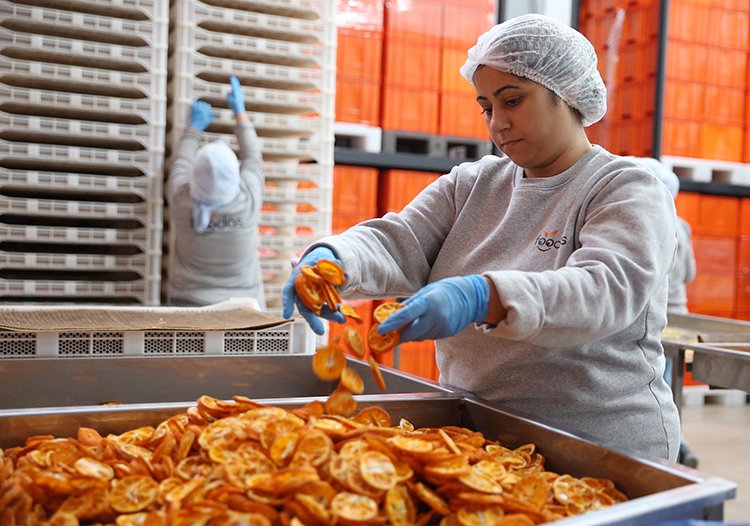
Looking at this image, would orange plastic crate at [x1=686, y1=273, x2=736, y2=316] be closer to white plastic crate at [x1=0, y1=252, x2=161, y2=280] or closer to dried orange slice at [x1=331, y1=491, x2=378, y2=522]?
white plastic crate at [x1=0, y1=252, x2=161, y2=280]

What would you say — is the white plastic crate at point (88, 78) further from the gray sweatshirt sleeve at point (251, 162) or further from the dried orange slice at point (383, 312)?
the dried orange slice at point (383, 312)

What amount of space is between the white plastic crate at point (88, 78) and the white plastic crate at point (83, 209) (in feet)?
1.97

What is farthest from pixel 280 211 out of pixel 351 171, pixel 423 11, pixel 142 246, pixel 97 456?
pixel 97 456

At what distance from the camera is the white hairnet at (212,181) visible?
3.31 meters

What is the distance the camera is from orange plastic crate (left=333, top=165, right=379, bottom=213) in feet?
17.2

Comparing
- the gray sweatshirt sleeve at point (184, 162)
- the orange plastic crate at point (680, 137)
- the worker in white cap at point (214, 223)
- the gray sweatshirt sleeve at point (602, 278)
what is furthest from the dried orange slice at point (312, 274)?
the orange plastic crate at point (680, 137)

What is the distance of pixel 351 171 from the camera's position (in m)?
5.25

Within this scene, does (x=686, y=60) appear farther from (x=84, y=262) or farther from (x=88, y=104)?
(x=84, y=262)

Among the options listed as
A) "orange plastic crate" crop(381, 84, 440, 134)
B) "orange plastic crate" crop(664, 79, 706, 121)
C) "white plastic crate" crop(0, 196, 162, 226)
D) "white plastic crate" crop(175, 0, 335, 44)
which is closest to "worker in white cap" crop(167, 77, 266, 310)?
"white plastic crate" crop(0, 196, 162, 226)

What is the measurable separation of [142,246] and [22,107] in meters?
0.93

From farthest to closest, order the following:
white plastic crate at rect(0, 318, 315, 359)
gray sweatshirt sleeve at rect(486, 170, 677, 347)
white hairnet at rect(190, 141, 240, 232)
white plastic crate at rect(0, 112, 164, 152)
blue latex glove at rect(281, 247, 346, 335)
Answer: white plastic crate at rect(0, 112, 164, 152) → white hairnet at rect(190, 141, 240, 232) → white plastic crate at rect(0, 318, 315, 359) → blue latex glove at rect(281, 247, 346, 335) → gray sweatshirt sleeve at rect(486, 170, 677, 347)

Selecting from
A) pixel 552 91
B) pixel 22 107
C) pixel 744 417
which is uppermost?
pixel 22 107

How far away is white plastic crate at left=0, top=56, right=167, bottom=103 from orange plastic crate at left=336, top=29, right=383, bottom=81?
180 cm

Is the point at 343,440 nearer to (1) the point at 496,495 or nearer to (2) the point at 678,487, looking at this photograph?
(1) the point at 496,495
